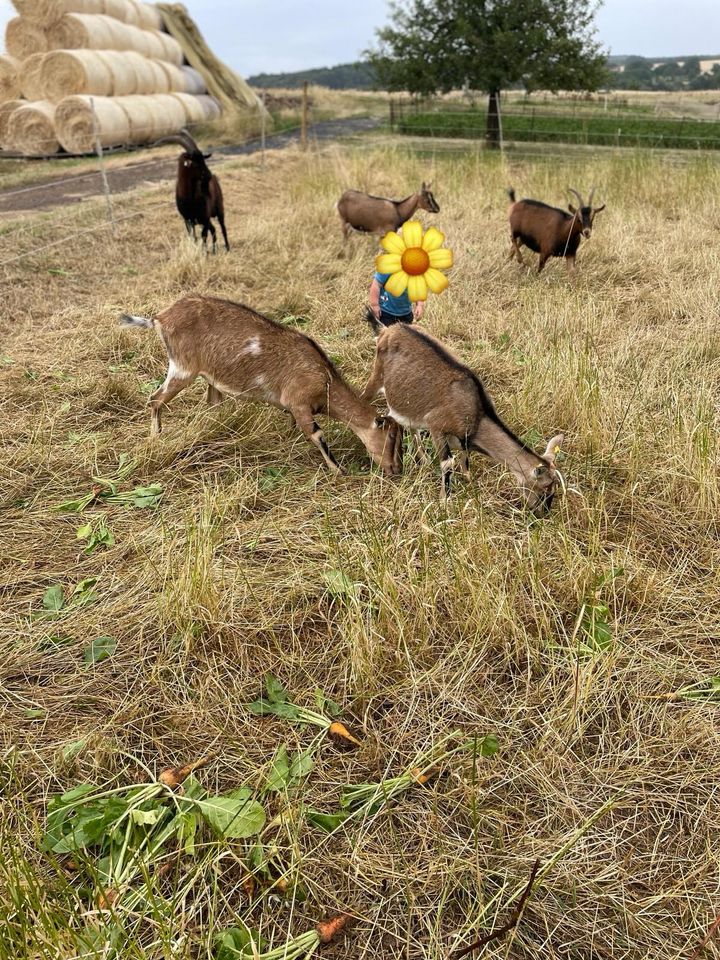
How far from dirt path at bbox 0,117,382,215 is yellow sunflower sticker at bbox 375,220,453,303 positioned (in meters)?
7.03

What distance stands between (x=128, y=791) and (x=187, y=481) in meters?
2.04

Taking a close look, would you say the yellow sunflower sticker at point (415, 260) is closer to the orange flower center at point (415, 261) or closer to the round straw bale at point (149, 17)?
the orange flower center at point (415, 261)

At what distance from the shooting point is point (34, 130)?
14.7 meters

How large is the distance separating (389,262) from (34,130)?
14.6 m

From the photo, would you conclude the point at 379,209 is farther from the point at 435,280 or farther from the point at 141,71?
the point at 141,71

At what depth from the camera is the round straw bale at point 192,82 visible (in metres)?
20.5

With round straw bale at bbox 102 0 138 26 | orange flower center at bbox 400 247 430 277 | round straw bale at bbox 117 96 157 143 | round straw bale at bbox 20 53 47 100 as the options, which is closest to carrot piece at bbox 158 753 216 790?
orange flower center at bbox 400 247 430 277

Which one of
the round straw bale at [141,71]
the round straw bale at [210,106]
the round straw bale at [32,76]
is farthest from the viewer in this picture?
the round straw bale at [210,106]

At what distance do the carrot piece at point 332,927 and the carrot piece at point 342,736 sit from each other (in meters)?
0.54

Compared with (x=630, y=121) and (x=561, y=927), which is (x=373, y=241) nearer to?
(x=561, y=927)

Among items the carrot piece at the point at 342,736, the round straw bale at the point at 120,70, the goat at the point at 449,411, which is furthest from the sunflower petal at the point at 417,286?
the round straw bale at the point at 120,70

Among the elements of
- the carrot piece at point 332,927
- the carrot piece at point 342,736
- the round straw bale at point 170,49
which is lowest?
the carrot piece at point 332,927

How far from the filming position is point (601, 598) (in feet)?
9.68

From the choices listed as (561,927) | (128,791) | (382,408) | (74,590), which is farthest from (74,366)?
(561,927)
